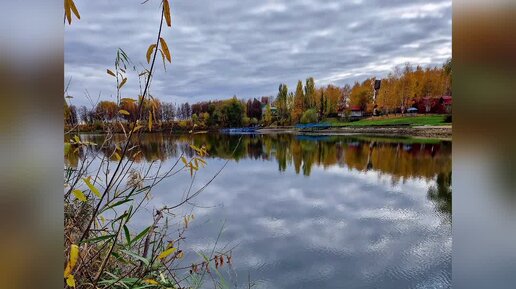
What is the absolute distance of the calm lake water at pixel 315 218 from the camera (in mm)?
3807

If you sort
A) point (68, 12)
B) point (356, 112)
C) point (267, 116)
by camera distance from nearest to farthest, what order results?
point (68, 12)
point (267, 116)
point (356, 112)

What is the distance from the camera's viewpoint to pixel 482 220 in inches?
14.2

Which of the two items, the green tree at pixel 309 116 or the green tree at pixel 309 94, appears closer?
the green tree at pixel 309 116

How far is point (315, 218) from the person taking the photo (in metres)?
8.84

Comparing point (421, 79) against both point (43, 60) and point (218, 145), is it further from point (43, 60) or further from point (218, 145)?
point (43, 60)

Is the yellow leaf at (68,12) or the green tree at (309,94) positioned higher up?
the green tree at (309,94)

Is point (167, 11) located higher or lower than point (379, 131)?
higher

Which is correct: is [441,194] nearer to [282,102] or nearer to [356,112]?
[282,102]

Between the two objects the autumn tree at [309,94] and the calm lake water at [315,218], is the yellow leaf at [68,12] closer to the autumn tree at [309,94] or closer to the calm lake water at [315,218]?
the calm lake water at [315,218]

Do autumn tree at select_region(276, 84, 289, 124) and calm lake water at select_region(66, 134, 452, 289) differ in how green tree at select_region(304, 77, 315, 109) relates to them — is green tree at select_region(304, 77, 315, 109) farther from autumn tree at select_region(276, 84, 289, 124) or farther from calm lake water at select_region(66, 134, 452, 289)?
calm lake water at select_region(66, 134, 452, 289)

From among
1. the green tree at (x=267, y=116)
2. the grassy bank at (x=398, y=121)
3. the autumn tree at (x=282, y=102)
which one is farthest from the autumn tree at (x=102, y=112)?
the grassy bank at (x=398, y=121)

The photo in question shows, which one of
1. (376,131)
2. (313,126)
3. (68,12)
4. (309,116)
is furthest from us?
(376,131)

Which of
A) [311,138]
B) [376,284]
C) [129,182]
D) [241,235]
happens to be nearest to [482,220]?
[129,182]

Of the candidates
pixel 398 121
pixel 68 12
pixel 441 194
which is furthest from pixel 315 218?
pixel 398 121
